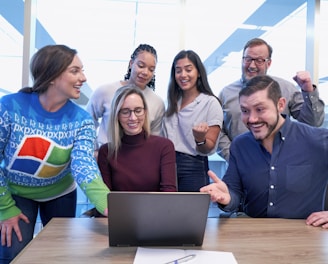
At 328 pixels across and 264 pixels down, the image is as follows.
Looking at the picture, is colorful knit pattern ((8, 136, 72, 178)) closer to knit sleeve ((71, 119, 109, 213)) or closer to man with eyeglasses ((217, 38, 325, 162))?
knit sleeve ((71, 119, 109, 213))

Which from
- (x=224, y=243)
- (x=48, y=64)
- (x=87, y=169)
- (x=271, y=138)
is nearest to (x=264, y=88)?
(x=271, y=138)

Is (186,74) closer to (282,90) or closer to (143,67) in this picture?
(143,67)

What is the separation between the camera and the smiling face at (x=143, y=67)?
2.03 metres

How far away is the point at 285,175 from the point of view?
4.72 feet

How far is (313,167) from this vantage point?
4.79 ft

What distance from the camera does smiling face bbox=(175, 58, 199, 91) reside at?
2.02 m

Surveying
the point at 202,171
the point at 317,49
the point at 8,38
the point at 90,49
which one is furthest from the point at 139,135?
the point at 317,49

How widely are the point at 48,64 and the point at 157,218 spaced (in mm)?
927

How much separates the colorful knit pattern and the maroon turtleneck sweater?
29 centimetres

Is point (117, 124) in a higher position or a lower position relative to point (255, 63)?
lower

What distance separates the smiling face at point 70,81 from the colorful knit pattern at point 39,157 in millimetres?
245

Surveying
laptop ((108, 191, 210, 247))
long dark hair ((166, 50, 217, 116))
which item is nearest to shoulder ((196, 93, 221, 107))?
long dark hair ((166, 50, 217, 116))

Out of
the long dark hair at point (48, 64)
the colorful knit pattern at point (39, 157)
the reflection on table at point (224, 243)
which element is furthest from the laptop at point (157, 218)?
the long dark hair at point (48, 64)

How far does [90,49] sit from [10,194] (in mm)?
2017
